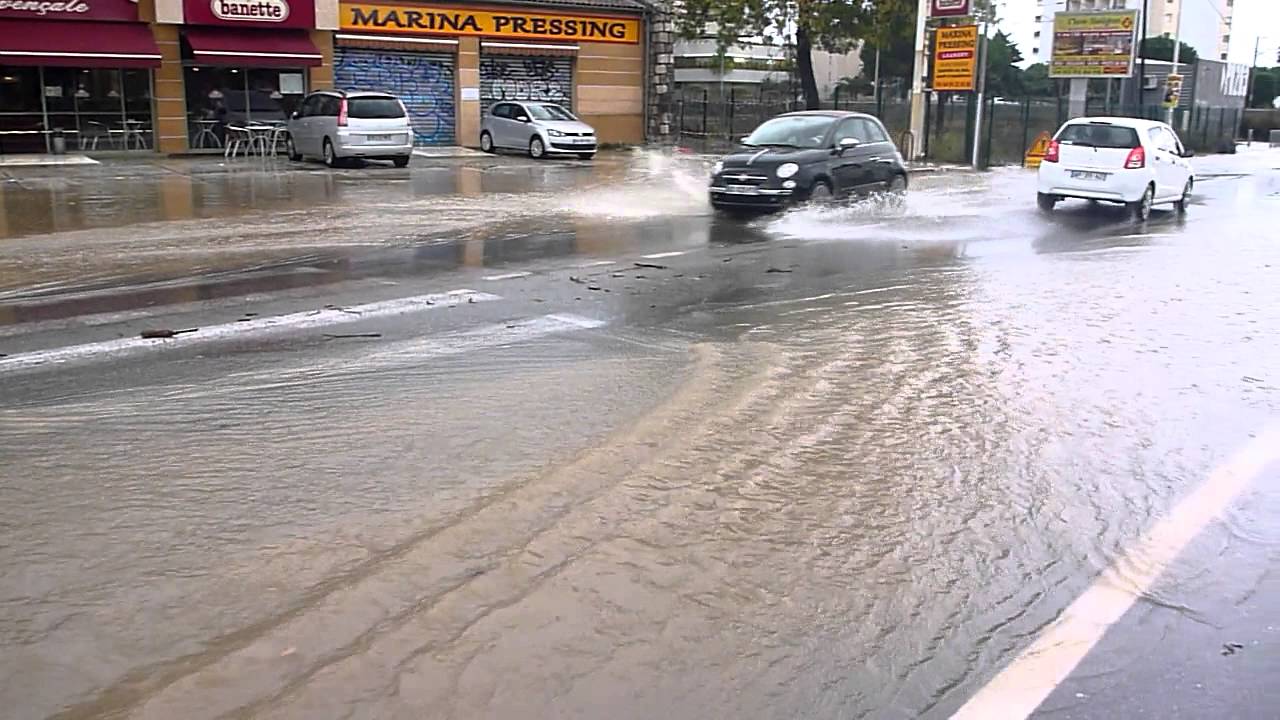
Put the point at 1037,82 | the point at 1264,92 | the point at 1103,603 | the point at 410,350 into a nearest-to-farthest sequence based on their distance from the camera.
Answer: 1. the point at 1103,603
2. the point at 410,350
3. the point at 1037,82
4. the point at 1264,92

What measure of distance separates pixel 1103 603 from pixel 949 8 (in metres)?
29.3

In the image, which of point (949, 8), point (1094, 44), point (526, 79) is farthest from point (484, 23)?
point (1094, 44)

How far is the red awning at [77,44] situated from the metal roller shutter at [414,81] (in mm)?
5018

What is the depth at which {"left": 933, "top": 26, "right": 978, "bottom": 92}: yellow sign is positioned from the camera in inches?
1220

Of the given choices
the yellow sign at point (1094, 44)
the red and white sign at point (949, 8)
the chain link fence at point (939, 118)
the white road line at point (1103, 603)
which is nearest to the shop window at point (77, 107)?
the chain link fence at point (939, 118)

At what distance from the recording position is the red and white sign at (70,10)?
25.3 metres

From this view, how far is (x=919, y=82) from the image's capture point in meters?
33.2

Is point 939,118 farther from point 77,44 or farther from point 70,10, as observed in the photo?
point 70,10

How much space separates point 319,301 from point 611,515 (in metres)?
5.33

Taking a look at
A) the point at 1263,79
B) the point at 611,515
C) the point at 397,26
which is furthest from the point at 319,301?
the point at 1263,79

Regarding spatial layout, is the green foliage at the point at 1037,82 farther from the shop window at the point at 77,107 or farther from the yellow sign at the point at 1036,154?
the shop window at the point at 77,107

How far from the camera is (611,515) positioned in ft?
16.3

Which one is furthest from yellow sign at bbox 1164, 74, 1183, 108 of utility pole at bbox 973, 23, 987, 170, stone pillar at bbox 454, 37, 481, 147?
stone pillar at bbox 454, 37, 481, 147

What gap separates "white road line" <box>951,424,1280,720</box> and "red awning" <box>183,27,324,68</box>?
25712mm
